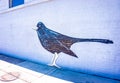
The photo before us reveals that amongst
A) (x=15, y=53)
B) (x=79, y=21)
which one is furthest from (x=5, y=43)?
(x=79, y=21)

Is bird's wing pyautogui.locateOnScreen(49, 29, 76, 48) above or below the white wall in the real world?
below

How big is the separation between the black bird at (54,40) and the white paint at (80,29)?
0.17m

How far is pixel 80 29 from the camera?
5.56 metres

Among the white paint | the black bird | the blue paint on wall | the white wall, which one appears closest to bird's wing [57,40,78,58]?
the black bird

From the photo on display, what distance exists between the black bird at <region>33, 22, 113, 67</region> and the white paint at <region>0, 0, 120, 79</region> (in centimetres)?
17

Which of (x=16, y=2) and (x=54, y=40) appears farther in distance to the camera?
(x=16, y=2)

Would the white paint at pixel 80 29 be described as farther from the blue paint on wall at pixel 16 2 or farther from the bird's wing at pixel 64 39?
the blue paint on wall at pixel 16 2

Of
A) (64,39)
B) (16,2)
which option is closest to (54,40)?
(64,39)

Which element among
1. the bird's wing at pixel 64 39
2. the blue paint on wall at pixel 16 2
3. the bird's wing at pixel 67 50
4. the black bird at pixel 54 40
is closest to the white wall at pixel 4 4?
the blue paint on wall at pixel 16 2

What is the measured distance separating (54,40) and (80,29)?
1.43 m

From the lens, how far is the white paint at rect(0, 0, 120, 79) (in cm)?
488

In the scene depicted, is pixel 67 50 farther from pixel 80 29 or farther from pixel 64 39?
pixel 80 29

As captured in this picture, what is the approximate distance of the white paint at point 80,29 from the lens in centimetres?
488

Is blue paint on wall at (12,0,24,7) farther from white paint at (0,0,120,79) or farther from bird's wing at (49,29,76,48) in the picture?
bird's wing at (49,29,76,48)
